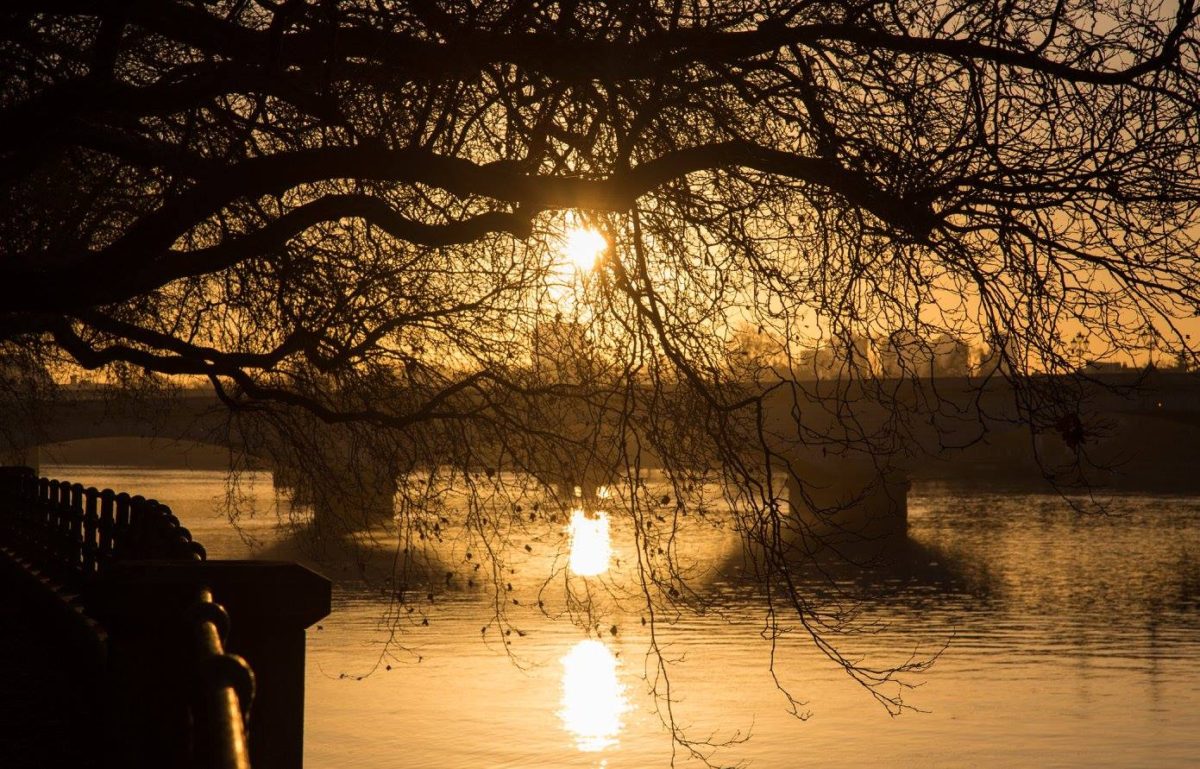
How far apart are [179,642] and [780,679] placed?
61.1ft

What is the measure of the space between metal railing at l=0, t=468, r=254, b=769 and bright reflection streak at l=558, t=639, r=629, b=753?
752 cm

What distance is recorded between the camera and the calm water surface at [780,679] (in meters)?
17.9

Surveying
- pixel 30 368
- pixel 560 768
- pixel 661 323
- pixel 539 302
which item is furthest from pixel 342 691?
pixel 661 323

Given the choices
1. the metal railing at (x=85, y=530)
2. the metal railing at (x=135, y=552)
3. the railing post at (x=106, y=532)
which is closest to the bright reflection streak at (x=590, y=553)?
the metal railing at (x=85, y=530)

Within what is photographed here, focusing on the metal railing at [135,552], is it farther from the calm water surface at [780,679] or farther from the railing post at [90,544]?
the calm water surface at [780,679]

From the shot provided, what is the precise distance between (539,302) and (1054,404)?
3577 mm

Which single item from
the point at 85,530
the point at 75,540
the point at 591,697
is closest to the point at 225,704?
→ the point at 85,530

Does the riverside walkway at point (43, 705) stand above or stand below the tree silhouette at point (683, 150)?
below

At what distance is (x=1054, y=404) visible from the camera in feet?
20.4

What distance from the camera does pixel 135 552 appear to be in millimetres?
6535

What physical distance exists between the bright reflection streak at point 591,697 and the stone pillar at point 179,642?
1375 centimetres

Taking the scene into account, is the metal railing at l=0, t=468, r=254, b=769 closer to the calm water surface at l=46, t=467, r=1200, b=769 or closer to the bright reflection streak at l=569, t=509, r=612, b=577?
the calm water surface at l=46, t=467, r=1200, b=769

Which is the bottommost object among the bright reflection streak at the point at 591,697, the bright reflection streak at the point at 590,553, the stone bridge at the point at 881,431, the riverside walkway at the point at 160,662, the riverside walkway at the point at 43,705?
the bright reflection streak at the point at 591,697

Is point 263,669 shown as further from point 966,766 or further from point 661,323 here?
point 966,766
